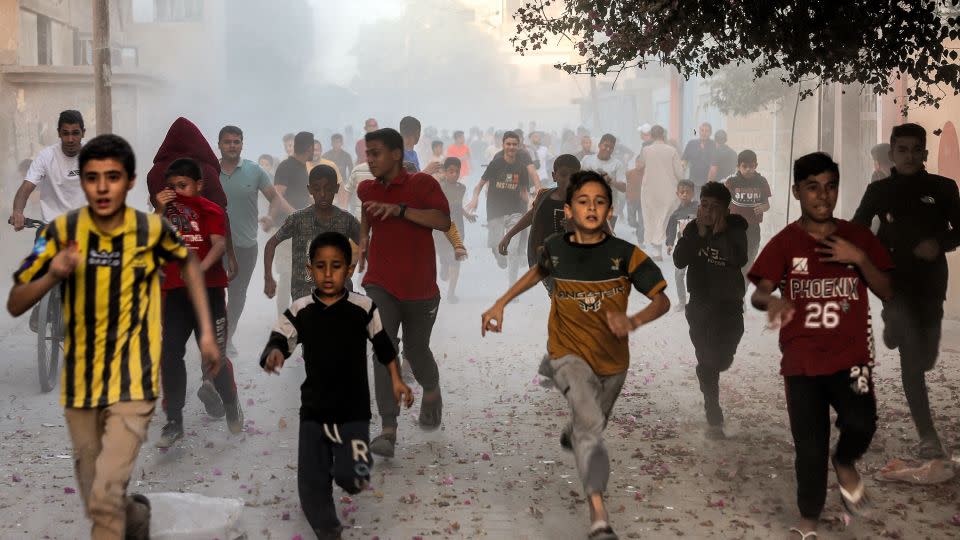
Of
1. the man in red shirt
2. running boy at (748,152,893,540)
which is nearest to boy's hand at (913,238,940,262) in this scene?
running boy at (748,152,893,540)

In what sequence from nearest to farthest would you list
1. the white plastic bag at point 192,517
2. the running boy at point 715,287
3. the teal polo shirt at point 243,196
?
the white plastic bag at point 192,517 < the running boy at point 715,287 < the teal polo shirt at point 243,196

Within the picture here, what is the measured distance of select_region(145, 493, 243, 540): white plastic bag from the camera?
5.55 m

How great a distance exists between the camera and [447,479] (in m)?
6.82

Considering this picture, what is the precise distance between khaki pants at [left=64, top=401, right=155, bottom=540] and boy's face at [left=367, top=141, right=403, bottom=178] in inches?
123

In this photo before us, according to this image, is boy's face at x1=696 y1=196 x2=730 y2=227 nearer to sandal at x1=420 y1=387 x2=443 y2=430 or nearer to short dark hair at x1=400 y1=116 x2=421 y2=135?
sandal at x1=420 y1=387 x2=443 y2=430

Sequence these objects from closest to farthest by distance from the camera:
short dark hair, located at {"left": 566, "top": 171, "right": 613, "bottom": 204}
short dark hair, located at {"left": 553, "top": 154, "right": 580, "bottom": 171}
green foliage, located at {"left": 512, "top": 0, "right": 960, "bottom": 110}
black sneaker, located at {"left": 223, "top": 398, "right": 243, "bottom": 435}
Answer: short dark hair, located at {"left": 566, "top": 171, "right": 613, "bottom": 204} < green foliage, located at {"left": 512, "top": 0, "right": 960, "bottom": 110} < black sneaker, located at {"left": 223, "top": 398, "right": 243, "bottom": 435} < short dark hair, located at {"left": 553, "top": 154, "right": 580, "bottom": 171}

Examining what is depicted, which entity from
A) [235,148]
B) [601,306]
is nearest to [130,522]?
[601,306]

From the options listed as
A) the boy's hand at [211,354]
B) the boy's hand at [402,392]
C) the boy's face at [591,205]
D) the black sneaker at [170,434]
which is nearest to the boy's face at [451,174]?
the black sneaker at [170,434]

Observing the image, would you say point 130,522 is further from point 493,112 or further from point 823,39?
point 493,112

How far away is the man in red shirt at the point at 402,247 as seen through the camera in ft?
24.8

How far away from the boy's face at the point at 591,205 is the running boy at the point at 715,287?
2.29 metres

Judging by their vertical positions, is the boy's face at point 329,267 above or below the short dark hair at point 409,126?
below

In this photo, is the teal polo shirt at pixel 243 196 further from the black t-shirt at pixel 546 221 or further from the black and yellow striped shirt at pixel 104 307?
the black and yellow striped shirt at pixel 104 307

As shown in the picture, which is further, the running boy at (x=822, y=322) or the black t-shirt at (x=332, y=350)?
the black t-shirt at (x=332, y=350)
